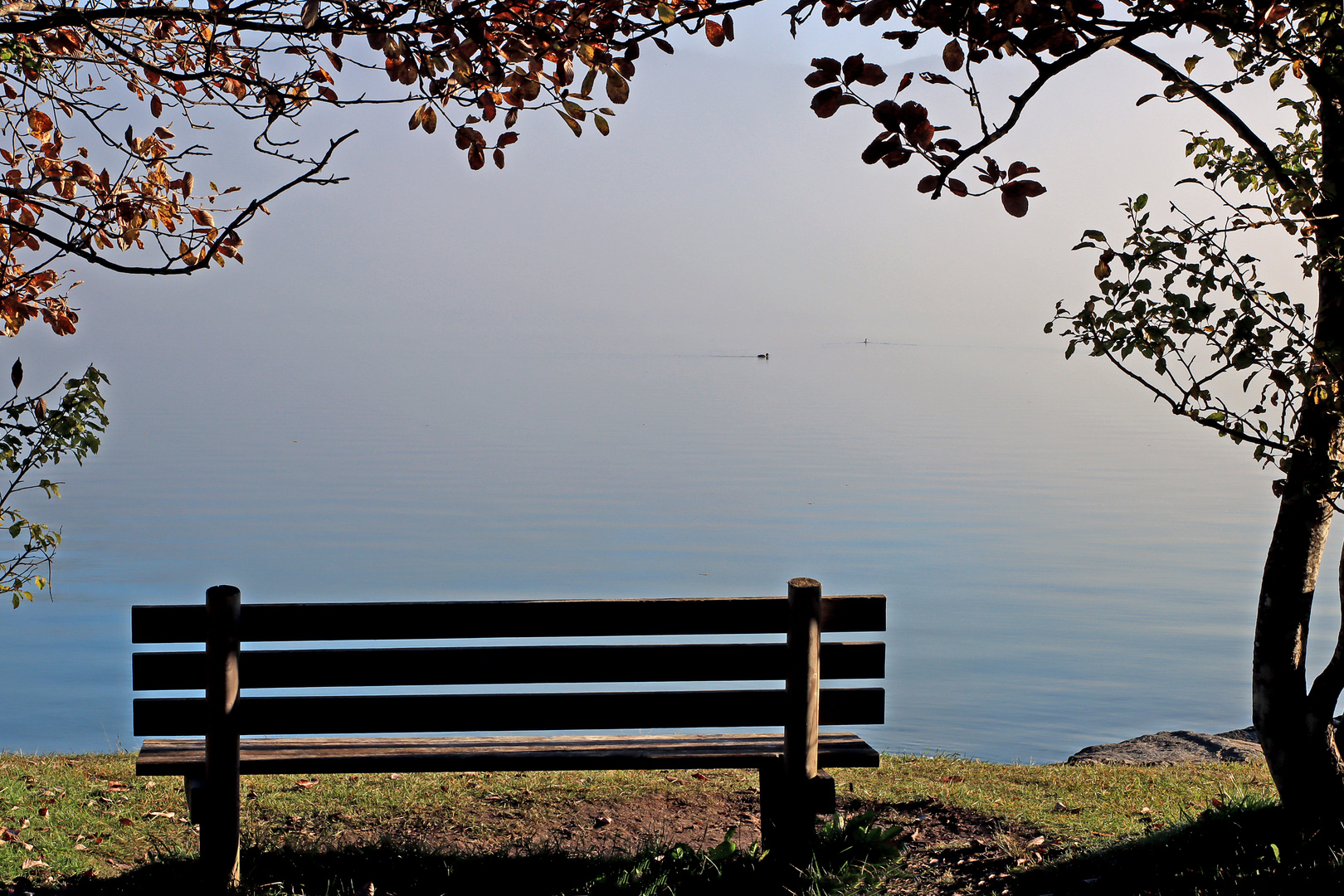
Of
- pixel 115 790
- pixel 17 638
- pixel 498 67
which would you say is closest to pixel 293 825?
pixel 115 790

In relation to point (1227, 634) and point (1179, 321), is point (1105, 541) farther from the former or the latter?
point (1179, 321)

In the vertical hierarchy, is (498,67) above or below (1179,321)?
above

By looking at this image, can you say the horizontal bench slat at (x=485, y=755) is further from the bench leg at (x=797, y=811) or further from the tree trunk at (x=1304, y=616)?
the tree trunk at (x=1304, y=616)

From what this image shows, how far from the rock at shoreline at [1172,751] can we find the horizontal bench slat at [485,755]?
501cm

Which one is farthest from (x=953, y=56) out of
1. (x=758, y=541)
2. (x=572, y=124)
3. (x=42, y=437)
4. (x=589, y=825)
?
(x=758, y=541)

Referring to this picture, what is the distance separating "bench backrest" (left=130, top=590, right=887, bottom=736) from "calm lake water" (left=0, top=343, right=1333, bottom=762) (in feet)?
19.9

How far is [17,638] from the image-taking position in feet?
63.7

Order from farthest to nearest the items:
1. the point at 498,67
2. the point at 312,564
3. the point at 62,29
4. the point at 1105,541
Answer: the point at 1105,541 < the point at 312,564 < the point at 62,29 < the point at 498,67

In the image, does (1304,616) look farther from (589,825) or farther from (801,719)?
(589,825)

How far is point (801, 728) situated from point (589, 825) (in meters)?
2.13

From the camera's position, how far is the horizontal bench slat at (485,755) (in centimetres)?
475

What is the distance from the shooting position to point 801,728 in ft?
15.8

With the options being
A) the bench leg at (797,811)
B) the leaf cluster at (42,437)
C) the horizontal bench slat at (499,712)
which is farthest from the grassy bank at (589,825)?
the leaf cluster at (42,437)

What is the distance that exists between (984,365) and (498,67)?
154 meters
